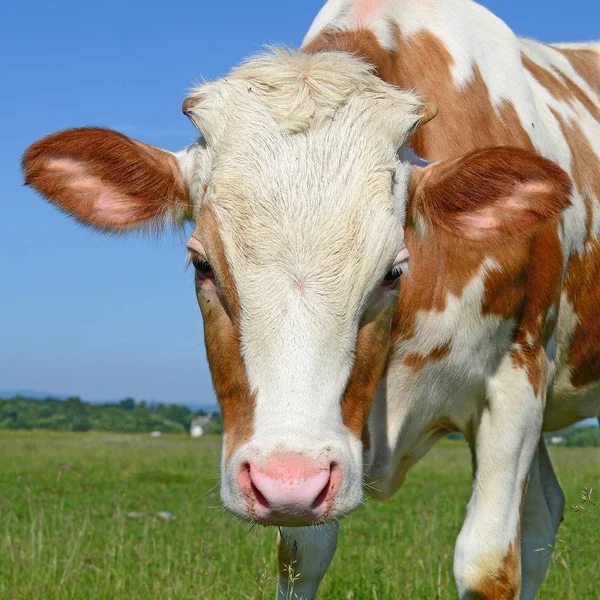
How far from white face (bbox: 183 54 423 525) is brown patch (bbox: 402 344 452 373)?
2.86 feet

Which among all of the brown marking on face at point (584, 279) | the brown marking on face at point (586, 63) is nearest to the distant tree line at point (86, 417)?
the brown marking on face at point (586, 63)

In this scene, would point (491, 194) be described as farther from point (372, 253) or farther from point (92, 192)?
point (92, 192)

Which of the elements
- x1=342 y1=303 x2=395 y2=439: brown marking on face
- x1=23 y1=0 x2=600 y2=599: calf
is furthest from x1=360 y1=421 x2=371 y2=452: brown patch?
x1=342 y1=303 x2=395 y2=439: brown marking on face

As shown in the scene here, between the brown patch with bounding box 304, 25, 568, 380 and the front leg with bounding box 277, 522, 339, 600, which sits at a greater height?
the brown patch with bounding box 304, 25, 568, 380

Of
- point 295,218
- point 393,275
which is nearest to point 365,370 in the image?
point 393,275

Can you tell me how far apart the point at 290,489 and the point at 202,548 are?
150 inches

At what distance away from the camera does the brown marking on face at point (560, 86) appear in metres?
6.57

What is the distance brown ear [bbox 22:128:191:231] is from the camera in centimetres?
448

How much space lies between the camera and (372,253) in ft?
12.8

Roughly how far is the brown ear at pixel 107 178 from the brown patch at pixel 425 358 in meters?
1.36

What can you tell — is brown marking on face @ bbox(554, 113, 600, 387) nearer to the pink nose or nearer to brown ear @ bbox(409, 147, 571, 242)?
brown ear @ bbox(409, 147, 571, 242)

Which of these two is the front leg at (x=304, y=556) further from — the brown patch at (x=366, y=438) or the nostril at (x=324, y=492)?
the nostril at (x=324, y=492)

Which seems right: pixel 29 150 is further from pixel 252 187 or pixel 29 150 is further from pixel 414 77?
pixel 414 77

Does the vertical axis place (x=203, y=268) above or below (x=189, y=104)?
below
